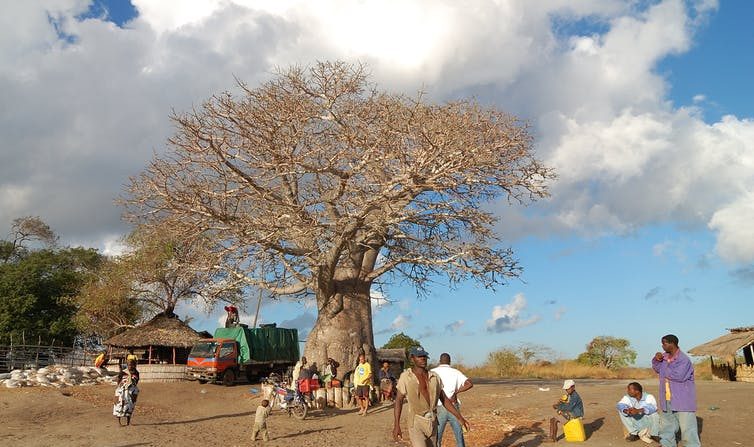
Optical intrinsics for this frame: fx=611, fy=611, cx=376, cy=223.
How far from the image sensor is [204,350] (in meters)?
22.7

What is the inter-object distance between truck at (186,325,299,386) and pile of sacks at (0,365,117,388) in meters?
3.04

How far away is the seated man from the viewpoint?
8797 millimetres

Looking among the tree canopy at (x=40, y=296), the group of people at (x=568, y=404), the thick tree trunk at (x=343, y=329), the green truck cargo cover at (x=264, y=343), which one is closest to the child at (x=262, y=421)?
the group of people at (x=568, y=404)

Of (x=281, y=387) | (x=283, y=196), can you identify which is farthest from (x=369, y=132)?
(x=281, y=387)

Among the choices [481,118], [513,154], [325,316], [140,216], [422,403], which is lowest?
[422,403]

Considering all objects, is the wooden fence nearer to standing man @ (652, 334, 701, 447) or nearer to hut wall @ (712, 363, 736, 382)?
standing man @ (652, 334, 701, 447)

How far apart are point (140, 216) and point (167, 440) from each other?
6.96 meters

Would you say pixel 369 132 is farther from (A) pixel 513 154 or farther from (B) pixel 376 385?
(B) pixel 376 385

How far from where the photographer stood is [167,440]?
1066cm

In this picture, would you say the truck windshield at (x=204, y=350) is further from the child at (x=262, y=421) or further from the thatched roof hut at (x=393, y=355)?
the child at (x=262, y=421)

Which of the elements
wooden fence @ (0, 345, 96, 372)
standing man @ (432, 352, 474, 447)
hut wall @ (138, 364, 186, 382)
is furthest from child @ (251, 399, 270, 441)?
wooden fence @ (0, 345, 96, 372)

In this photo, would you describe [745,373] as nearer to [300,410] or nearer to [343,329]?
[343,329]

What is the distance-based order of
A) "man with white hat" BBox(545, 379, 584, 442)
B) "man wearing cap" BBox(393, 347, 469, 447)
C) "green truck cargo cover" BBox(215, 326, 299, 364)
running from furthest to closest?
"green truck cargo cover" BBox(215, 326, 299, 364) < "man with white hat" BBox(545, 379, 584, 442) < "man wearing cap" BBox(393, 347, 469, 447)

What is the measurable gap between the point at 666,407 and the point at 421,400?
3517 mm
